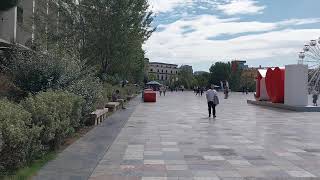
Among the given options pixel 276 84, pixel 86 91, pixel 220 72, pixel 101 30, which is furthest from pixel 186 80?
pixel 86 91

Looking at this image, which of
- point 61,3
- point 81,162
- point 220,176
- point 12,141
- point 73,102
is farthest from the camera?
point 61,3

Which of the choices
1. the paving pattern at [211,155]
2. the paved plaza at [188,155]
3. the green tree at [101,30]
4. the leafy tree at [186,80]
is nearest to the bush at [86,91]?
the paved plaza at [188,155]

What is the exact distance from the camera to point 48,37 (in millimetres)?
30438

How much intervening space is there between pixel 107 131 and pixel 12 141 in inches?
322

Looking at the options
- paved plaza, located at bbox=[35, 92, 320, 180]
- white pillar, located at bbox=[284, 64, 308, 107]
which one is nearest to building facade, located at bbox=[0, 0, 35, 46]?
white pillar, located at bbox=[284, 64, 308, 107]

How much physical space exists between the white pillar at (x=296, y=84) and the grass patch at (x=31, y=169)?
21.6 meters

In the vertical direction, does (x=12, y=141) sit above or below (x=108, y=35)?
below

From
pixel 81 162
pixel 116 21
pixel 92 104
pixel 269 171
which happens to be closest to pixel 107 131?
pixel 92 104

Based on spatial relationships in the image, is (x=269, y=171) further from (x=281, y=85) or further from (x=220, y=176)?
(x=281, y=85)

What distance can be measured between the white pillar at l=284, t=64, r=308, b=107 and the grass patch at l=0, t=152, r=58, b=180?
2157 cm

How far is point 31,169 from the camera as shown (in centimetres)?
801

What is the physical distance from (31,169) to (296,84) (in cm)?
2308

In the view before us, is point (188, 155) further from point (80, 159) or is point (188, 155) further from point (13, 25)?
point (13, 25)

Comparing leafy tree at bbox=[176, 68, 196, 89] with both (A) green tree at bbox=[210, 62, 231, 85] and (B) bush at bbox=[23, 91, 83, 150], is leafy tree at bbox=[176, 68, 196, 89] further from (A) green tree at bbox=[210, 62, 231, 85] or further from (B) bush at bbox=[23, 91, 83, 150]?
(B) bush at bbox=[23, 91, 83, 150]
